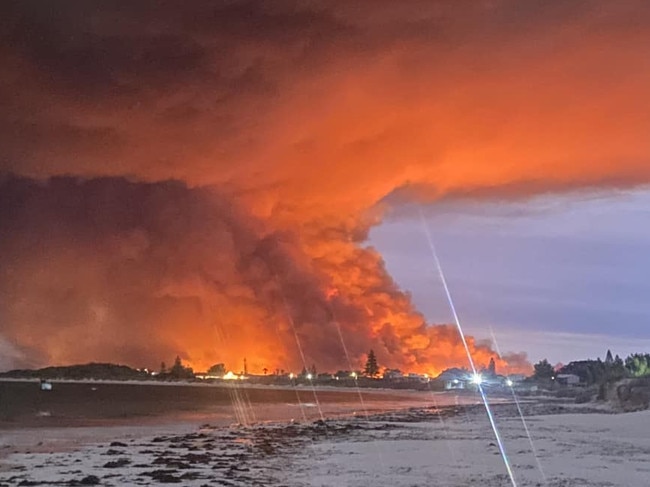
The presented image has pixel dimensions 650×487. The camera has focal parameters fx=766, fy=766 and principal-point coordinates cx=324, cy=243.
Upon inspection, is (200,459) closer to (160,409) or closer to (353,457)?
(353,457)

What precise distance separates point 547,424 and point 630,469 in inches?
453

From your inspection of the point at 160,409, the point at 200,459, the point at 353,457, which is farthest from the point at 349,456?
the point at 160,409

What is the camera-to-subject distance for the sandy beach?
13039 millimetres

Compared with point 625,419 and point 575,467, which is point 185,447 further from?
point 625,419

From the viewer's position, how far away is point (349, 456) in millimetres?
16500

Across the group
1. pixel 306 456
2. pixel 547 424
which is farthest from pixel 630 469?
pixel 547 424

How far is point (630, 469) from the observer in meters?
13.5

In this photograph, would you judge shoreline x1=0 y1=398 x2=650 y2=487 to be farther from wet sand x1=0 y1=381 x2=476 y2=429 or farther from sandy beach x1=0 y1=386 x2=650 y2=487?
wet sand x1=0 y1=381 x2=476 y2=429

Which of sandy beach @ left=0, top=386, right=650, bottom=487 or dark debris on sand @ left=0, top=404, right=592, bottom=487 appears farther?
dark debris on sand @ left=0, top=404, right=592, bottom=487

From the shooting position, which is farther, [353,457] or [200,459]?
[200,459]

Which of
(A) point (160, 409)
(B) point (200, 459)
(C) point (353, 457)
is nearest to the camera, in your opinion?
(C) point (353, 457)

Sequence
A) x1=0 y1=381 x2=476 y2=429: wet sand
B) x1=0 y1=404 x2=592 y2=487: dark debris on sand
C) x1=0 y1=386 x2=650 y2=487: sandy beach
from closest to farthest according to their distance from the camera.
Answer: x1=0 y1=386 x2=650 y2=487: sandy beach
x1=0 y1=404 x2=592 y2=487: dark debris on sand
x1=0 y1=381 x2=476 y2=429: wet sand

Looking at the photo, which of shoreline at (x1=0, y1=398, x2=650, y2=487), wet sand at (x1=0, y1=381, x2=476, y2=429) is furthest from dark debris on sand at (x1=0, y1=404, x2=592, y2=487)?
wet sand at (x1=0, y1=381, x2=476, y2=429)

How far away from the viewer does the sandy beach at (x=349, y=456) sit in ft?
42.8
